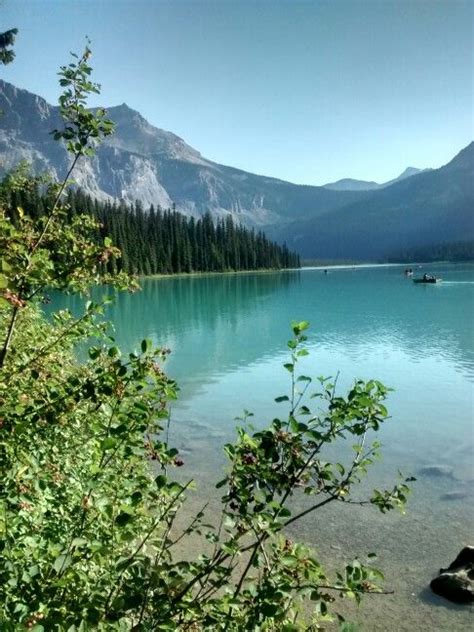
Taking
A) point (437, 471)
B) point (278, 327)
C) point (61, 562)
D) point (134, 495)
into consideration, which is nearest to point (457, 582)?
point (437, 471)

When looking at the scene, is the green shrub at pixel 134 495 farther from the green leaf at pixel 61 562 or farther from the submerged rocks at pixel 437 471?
the submerged rocks at pixel 437 471

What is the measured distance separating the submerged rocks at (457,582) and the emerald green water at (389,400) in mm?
224

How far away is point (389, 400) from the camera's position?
2708 cm

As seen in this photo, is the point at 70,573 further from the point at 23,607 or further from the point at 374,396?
the point at 374,396

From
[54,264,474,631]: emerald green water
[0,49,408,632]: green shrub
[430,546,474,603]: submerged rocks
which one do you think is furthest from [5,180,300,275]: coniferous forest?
[0,49,408,632]: green shrub

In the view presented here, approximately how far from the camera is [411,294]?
97.6m

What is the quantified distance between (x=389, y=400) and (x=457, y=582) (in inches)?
654

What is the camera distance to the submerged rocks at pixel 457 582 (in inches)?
425

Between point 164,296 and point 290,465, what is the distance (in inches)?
3711

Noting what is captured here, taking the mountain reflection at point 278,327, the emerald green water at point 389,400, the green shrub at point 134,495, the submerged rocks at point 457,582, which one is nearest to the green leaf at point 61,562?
the green shrub at point 134,495

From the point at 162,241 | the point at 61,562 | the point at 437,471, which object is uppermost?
the point at 162,241

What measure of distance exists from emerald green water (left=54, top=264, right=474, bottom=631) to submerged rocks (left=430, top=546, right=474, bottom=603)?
0.74 feet

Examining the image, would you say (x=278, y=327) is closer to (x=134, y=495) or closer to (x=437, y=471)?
(x=437, y=471)

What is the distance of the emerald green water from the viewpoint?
12.4 m
